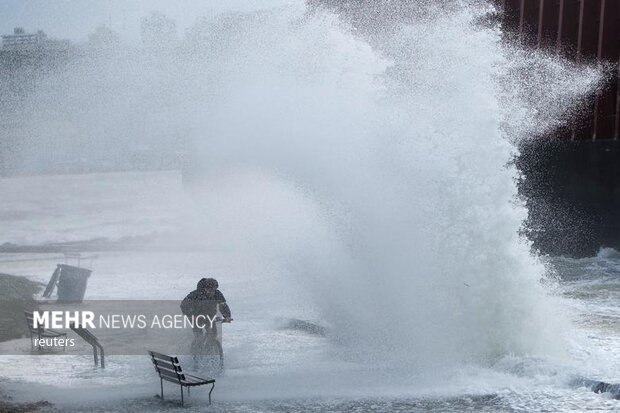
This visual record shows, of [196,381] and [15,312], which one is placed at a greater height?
[196,381]

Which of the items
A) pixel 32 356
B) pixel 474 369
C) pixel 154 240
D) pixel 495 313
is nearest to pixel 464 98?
pixel 495 313

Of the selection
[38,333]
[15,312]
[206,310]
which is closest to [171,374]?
[206,310]

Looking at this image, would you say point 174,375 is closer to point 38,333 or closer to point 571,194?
point 38,333

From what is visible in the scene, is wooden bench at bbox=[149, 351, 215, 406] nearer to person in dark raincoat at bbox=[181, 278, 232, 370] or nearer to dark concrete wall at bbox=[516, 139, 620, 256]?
person in dark raincoat at bbox=[181, 278, 232, 370]

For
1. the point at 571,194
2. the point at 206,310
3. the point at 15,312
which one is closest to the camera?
the point at 206,310

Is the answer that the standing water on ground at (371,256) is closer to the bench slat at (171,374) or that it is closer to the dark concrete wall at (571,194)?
the bench slat at (171,374)

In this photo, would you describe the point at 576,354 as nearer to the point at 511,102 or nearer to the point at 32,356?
the point at 32,356

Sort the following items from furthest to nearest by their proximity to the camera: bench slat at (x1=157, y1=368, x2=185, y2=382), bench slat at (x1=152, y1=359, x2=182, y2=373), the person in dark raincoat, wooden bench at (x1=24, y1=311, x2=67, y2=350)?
wooden bench at (x1=24, y1=311, x2=67, y2=350) < the person in dark raincoat < bench slat at (x1=152, y1=359, x2=182, y2=373) < bench slat at (x1=157, y1=368, x2=185, y2=382)

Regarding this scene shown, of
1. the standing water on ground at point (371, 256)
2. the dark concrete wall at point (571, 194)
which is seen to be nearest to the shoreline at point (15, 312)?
the standing water on ground at point (371, 256)

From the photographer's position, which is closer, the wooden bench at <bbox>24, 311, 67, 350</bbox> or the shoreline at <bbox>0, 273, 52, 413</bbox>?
the shoreline at <bbox>0, 273, 52, 413</bbox>

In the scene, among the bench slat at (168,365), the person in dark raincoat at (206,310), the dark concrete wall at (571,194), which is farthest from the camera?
the dark concrete wall at (571,194)

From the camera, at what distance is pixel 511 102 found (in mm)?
35031

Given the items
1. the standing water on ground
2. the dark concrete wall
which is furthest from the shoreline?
the dark concrete wall

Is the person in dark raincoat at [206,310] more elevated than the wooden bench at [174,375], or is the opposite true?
the person in dark raincoat at [206,310]
